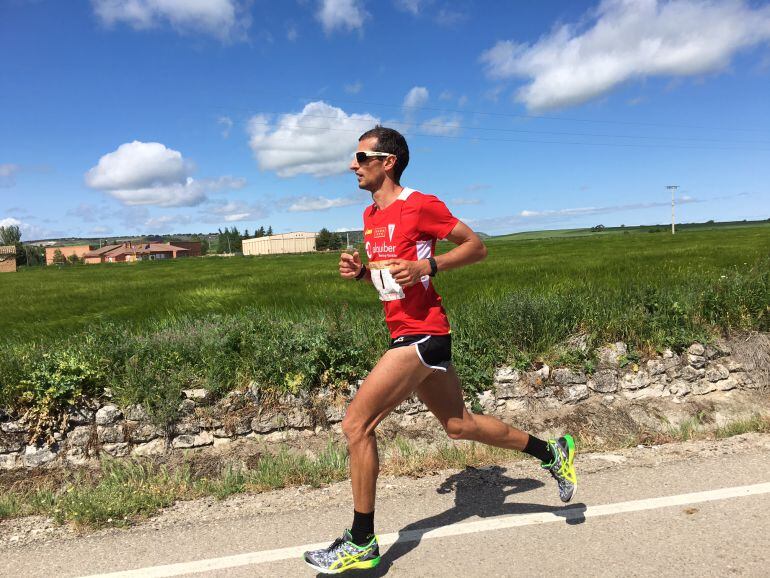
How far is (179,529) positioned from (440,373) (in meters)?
1.89

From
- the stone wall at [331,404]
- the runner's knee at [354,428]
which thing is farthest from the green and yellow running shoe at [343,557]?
the stone wall at [331,404]

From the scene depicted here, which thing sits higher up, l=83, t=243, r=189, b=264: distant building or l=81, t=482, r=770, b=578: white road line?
l=83, t=243, r=189, b=264: distant building

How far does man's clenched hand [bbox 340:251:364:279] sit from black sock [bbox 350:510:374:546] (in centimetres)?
132

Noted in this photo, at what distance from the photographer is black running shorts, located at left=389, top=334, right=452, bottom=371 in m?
2.88

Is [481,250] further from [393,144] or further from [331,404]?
[331,404]

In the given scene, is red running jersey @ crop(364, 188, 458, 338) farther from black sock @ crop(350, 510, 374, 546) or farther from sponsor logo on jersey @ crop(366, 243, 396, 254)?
black sock @ crop(350, 510, 374, 546)

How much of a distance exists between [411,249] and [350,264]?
434mm

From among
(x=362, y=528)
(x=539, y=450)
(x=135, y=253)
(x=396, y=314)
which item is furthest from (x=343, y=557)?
(x=135, y=253)

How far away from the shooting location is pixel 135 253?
13188 cm

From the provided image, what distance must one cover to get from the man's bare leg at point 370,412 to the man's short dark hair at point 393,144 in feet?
3.34

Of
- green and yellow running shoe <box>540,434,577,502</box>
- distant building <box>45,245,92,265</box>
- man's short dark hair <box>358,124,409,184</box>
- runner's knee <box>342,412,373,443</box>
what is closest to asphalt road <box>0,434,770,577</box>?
green and yellow running shoe <box>540,434,577,502</box>

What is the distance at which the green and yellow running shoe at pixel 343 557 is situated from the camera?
8.88 feet

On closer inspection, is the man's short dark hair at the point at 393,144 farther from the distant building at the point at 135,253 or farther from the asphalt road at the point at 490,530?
the distant building at the point at 135,253

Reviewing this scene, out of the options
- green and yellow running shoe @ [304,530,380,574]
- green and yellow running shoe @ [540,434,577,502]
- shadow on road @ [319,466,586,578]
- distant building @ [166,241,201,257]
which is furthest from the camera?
distant building @ [166,241,201,257]
